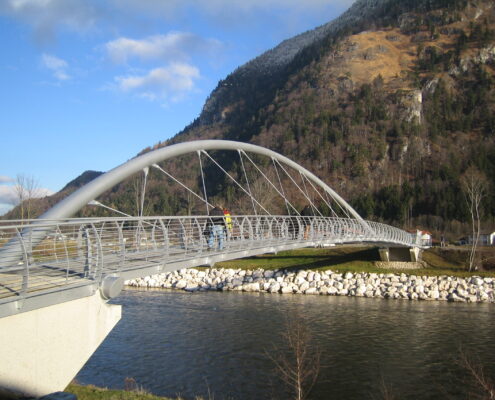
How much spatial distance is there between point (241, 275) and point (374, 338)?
49.5ft

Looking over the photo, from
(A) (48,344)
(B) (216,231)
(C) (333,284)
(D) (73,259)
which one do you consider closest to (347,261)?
(C) (333,284)

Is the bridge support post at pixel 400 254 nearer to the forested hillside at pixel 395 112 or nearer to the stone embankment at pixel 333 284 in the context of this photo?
the stone embankment at pixel 333 284

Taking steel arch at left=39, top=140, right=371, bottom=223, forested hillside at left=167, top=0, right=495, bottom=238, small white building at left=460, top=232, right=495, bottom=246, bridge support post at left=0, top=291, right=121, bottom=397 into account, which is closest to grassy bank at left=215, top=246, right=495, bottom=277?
small white building at left=460, top=232, right=495, bottom=246

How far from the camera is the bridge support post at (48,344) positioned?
650 centimetres

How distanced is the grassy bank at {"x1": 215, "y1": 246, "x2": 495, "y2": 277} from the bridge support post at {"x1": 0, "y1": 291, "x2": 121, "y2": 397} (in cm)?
2497

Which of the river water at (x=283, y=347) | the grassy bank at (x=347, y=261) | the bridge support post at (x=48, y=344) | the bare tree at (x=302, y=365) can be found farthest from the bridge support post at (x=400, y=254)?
the bridge support post at (x=48, y=344)

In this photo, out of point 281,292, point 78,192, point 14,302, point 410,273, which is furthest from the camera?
point 410,273

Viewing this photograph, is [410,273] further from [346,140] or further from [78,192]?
[346,140]

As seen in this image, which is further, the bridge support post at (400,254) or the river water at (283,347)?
the bridge support post at (400,254)

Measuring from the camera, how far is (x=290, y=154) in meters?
81.9

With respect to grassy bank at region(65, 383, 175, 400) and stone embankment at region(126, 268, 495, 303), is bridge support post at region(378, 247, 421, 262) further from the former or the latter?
grassy bank at region(65, 383, 175, 400)

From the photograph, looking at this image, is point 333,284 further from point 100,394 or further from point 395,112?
point 395,112

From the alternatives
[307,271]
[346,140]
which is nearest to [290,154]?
[346,140]

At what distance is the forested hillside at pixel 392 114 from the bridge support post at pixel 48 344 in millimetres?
42033
